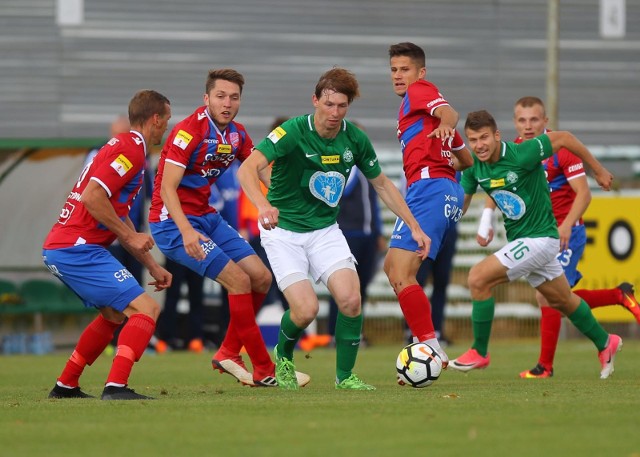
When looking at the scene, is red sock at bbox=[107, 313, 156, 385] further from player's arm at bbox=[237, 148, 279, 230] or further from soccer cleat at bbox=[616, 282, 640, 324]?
soccer cleat at bbox=[616, 282, 640, 324]

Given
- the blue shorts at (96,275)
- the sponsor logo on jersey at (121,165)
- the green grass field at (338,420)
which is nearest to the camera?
the green grass field at (338,420)

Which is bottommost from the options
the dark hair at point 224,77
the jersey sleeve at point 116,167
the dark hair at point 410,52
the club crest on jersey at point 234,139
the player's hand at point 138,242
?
the player's hand at point 138,242

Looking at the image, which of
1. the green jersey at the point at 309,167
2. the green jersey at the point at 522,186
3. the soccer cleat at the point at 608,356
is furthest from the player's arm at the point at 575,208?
the green jersey at the point at 309,167

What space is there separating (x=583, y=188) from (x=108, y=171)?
4.59 metres

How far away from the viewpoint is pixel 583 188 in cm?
1120

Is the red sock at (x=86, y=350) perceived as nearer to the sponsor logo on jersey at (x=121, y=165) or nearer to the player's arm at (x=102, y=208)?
the player's arm at (x=102, y=208)

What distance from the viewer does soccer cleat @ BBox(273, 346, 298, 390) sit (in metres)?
9.33

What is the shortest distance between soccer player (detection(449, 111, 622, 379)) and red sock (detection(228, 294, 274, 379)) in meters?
1.96

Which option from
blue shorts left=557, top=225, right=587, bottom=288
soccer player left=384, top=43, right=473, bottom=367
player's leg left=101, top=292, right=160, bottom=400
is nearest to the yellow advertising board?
blue shorts left=557, top=225, right=587, bottom=288

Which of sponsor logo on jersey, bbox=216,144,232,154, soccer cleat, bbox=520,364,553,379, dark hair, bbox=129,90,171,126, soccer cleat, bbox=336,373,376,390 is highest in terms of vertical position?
dark hair, bbox=129,90,171,126

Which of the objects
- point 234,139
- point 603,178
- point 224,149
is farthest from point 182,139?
point 603,178

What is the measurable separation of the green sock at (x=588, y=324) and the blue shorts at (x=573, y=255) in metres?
0.57

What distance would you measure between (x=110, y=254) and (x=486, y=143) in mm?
3315

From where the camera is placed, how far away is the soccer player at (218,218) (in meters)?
9.51
